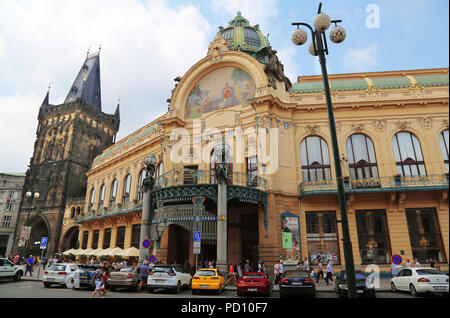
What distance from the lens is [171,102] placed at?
93.4ft

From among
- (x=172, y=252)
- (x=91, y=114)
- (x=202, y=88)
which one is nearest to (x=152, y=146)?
(x=202, y=88)

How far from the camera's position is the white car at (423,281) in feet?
40.5

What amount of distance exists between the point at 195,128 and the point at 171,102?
156 inches

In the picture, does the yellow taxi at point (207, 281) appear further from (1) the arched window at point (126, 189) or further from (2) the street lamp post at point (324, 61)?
(1) the arched window at point (126, 189)

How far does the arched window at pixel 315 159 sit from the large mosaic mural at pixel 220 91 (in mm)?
6600

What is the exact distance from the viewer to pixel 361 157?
23359 millimetres

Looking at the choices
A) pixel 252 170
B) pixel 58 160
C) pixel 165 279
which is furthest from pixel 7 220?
pixel 165 279

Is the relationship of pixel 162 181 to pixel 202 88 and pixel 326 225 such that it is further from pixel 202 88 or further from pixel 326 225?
pixel 326 225

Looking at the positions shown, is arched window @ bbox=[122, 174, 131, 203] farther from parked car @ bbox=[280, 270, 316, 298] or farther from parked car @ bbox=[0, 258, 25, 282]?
parked car @ bbox=[280, 270, 316, 298]

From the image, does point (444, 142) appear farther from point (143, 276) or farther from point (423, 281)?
point (143, 276)

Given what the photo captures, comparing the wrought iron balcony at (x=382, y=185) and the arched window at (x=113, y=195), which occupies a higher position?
the arched window at (x=113, y=195)

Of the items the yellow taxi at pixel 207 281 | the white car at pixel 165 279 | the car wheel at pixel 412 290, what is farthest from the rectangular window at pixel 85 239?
the car wheel at pixel 412 290

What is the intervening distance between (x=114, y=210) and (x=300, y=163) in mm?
23431

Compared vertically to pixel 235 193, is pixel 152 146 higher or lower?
higher
